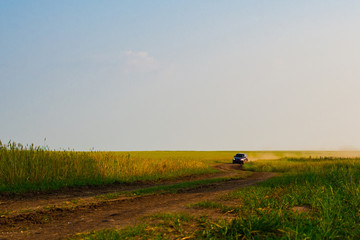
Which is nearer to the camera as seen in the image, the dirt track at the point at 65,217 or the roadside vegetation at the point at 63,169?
the dirt track at the point at 65,217

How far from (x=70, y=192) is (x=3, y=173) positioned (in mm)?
4066

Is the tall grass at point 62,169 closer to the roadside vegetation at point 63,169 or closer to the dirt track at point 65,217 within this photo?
the roadside vegetation at point 63,169

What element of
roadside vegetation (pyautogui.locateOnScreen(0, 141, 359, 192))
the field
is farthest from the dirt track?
roadside vegetation (pyautogui.locateOnScreen(0, 141, 359, 192))

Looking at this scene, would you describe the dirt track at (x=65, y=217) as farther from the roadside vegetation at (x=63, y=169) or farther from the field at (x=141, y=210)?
the roadside vegetation at (x=63, y=169)

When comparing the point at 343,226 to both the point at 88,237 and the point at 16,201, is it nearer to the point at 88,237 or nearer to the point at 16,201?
the point at 88,237

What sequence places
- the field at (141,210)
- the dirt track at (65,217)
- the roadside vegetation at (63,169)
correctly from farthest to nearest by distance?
1. the roadside vegetation at (63,169)
2. the dirt track at (65,217)
3. the field at (141,210)

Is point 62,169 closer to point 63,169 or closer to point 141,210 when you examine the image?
point 63,169

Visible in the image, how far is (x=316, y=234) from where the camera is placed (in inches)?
223

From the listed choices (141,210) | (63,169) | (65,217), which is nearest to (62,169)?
(63,169)

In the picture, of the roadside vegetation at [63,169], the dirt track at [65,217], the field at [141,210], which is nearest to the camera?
the field at [141,210]

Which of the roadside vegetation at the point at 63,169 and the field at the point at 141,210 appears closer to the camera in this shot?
the field at the point at 141,210

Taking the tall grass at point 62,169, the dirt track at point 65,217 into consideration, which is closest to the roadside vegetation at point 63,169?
the tall grass at point 62,169

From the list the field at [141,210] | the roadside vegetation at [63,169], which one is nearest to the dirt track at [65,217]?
the field at [141,210]

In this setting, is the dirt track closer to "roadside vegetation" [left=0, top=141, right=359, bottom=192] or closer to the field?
the field
